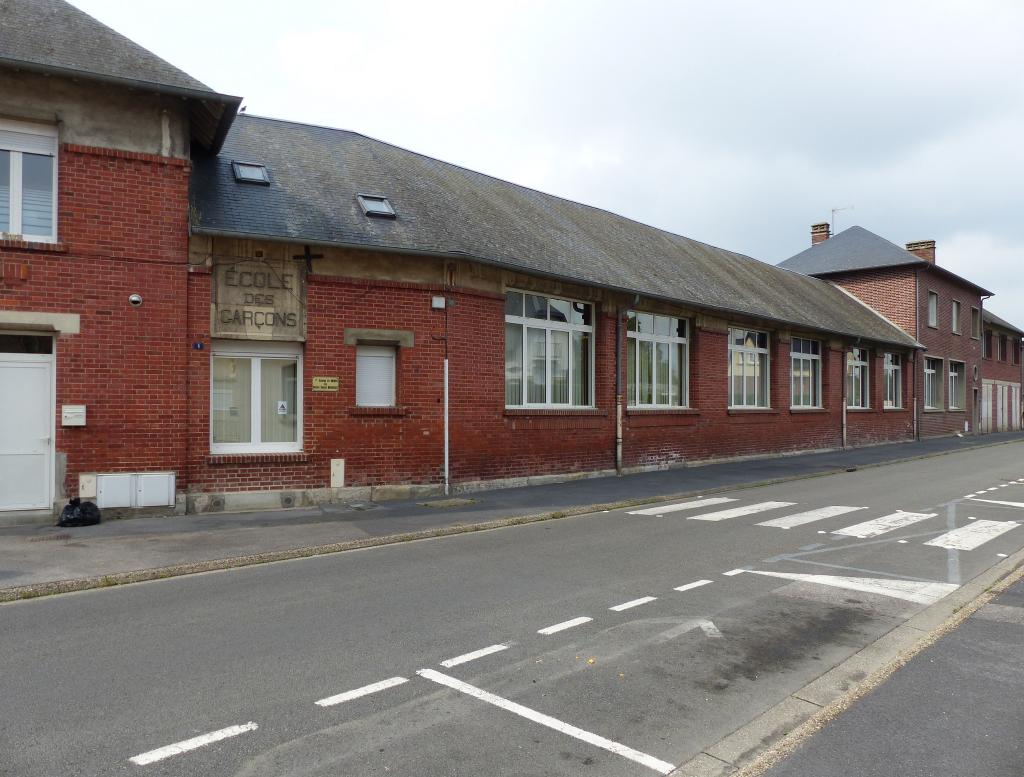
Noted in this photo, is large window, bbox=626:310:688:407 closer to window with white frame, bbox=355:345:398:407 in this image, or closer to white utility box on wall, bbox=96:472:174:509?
window with white frame, bbox=355:345:398:407

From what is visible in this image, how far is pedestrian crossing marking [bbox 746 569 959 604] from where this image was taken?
6.67 meters

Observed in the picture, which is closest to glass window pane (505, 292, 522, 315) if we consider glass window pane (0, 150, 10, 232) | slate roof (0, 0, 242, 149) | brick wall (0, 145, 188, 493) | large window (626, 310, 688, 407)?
large window (626, 310, 688, 407)

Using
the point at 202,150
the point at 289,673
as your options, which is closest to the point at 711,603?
the point at 289,673

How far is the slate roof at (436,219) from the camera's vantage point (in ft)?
41.0

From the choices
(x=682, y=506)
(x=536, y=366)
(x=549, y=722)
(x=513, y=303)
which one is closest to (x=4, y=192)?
(x=513, y=303)

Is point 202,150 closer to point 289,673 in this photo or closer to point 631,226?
point 289,673

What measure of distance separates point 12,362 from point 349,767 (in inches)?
377

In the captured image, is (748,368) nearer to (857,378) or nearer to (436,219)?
(857,378)

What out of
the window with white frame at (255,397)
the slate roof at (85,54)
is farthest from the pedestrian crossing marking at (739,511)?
the slate roof at (85,54)

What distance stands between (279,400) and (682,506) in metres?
6.91

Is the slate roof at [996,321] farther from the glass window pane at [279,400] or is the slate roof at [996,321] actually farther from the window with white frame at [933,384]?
the glass window pane at [279,400]

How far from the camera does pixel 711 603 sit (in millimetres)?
6410

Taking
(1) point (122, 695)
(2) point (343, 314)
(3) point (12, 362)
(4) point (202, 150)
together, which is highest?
(4) point (202, 150)

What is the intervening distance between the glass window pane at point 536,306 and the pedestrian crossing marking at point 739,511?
5728 millimetres
